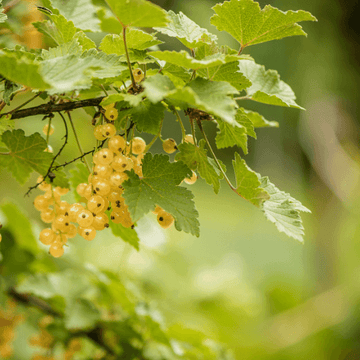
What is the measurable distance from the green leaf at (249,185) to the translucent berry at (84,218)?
0.17 m

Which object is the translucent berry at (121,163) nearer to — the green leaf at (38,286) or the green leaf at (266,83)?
the green leaf at (266,83)

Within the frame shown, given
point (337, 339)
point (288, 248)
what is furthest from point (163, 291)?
point (288, 248)

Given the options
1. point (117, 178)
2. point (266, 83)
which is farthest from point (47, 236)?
point (266, 83)

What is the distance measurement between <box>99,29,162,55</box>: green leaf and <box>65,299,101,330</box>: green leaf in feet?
1.47

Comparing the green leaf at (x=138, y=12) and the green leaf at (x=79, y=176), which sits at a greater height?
the green leaf at (x=138, y=12)

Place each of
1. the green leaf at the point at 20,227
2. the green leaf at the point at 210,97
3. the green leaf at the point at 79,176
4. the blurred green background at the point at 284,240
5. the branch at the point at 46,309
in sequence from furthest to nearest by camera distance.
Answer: the blurred green background at the point at 284,240 → the green leaf at the point at 20,227 → the branch at the point at 46,309 → the green leaf at the point at 79,176 → the green leaf at the point at 210,97

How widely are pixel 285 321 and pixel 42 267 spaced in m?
1.81

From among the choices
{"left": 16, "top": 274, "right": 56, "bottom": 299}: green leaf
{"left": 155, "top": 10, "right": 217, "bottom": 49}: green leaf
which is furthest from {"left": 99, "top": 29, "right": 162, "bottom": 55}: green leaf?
{"left": 16, "top": 274, "right": 56, "bottom": 299}: green leaf

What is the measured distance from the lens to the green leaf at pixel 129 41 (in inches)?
14.3

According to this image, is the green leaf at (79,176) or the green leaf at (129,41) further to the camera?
the green leaf at (79,176)

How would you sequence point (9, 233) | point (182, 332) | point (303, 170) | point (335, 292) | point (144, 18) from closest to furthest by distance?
point (144, 18) → point (182, 332) → point (9, 233) → point (335, 292) → point (303, 170)

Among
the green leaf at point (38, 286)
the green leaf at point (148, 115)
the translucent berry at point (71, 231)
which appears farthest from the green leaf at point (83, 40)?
the green leaf at point (38, 286)

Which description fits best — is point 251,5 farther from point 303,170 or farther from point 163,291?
point 303,170

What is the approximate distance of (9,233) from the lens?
2.56ft
